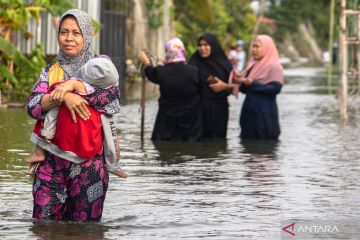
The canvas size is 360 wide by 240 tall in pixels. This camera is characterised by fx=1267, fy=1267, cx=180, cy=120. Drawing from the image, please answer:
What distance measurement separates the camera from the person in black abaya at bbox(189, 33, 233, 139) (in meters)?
16.6

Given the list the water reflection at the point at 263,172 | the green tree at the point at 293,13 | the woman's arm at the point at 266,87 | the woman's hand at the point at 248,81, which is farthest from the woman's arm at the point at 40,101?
the green tree at the point at 293,13

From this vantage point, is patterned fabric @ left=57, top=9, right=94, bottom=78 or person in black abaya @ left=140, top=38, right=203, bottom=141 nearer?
patterned fabric @ left=57, top=9, right=94, bottom=78

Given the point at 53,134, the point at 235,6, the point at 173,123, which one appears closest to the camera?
the point at 53,134

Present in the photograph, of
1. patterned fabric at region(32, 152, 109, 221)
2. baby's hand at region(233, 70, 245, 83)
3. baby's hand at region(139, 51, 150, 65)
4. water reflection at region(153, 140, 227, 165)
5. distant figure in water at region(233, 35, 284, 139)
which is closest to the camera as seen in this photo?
patterned fabric at region(32, 152, 109, 221)

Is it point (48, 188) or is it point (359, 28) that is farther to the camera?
point (359, 28)

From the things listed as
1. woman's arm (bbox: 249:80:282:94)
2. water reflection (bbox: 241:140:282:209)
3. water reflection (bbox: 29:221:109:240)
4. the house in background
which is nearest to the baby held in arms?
water reflection (bbox: 29:221:109:240)

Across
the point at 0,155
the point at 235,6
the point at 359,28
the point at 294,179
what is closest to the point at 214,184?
the point at 294,179

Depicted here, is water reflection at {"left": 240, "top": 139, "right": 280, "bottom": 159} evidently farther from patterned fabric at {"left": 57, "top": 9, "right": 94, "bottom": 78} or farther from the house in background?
the house in background

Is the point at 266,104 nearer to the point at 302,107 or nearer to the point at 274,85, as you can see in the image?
the point at 274,85

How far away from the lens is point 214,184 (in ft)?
37.1

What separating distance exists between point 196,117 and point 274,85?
3.92 feet

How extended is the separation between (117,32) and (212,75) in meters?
13.2

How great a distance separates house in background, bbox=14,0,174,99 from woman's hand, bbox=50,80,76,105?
50.7ft

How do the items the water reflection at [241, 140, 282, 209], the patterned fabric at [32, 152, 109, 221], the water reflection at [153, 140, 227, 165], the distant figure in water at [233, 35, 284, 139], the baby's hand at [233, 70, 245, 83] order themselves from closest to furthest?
the patterned fabric at [32, 152, 109, 221], the water reflection at [241, 140, 282, 209], the water reflection at [153, 140, 227, 165], the baby's hand at [233, 70, 245, 83], the distant figure in water at [233, 35, 284, 139]
